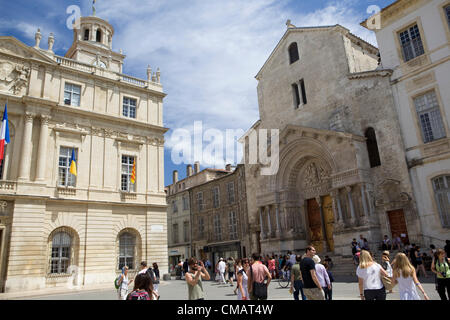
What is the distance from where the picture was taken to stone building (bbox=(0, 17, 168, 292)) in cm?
1803

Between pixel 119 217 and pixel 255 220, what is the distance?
35.0 feet

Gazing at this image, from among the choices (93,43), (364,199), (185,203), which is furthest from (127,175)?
(185,203)

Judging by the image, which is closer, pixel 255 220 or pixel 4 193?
pixel 4 193

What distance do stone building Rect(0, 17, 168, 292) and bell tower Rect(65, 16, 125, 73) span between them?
410 inches

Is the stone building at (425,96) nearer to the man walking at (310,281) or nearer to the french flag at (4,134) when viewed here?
the man walking at (310,281)

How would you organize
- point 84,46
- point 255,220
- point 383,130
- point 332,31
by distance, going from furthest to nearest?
1. point 84,46
2. point 255,220
3. point 332,31
4. point 383,130

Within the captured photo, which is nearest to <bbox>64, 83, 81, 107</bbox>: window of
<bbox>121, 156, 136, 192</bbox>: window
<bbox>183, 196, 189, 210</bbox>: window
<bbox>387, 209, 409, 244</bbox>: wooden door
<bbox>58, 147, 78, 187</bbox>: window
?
<bbox>58, 147, 78, 187</bbox>: window

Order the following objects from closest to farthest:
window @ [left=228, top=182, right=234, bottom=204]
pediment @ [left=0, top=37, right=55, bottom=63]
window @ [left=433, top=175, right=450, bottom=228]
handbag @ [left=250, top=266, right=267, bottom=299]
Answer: handbag @ [left=250, top=266, right=267, bottom=299]
window @ [left=433, top=175, right=450, bottom=228]
pediment @ [left=0, top=37, right=55, bottom=63]
window @ [left=228, top=182, right=234, bottom=204]

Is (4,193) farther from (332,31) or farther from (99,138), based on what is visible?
(332,31)

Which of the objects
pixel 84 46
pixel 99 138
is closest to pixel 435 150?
pixel 99 138

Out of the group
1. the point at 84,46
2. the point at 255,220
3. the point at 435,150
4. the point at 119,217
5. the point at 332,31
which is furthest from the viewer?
the point at 84,46

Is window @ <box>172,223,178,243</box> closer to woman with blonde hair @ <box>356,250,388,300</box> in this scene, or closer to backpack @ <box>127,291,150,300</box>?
woman with blonde hair @ <box>356,250,388,300</box>
